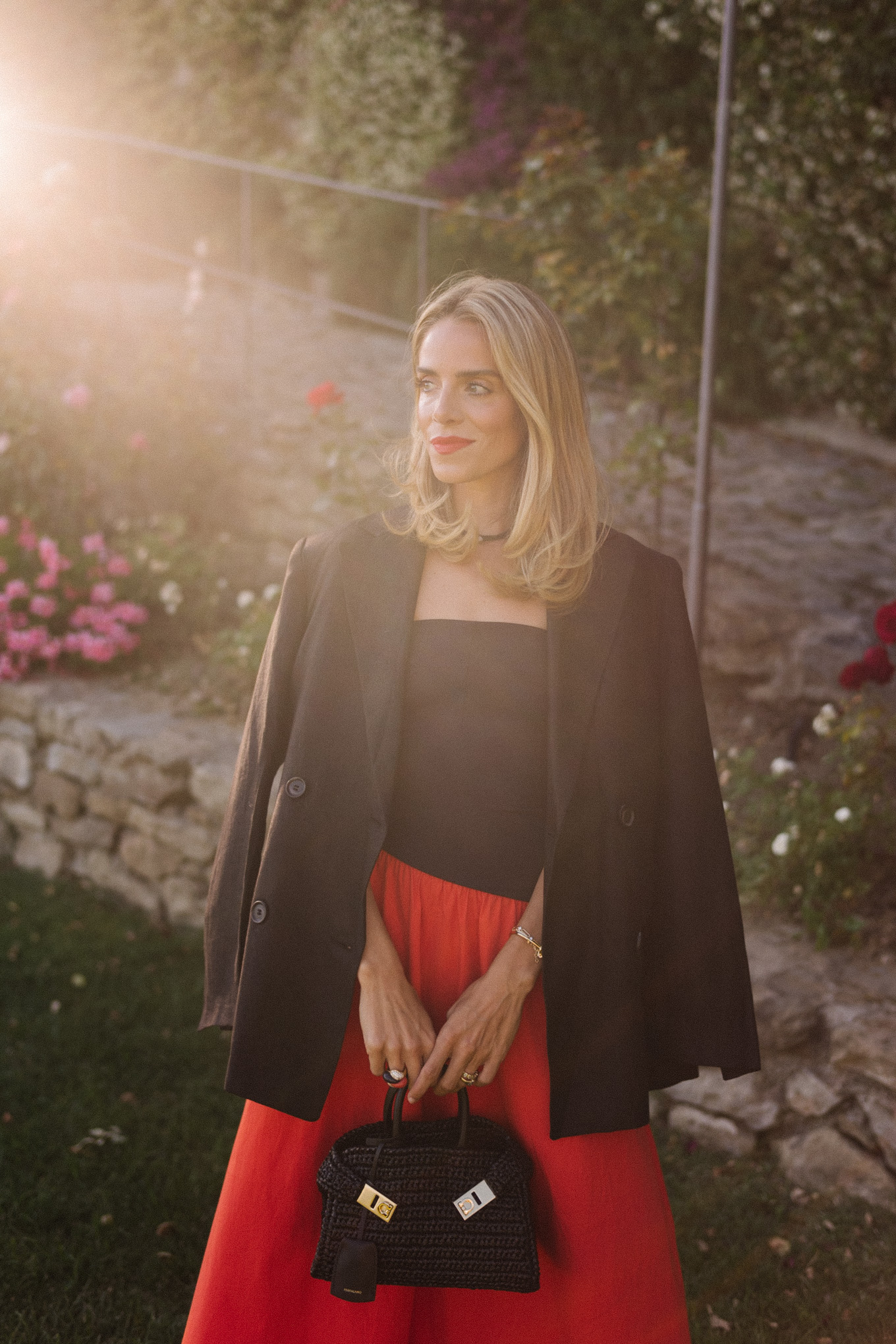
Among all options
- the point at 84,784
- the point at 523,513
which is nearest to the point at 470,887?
the point at 523,513

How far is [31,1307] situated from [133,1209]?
0.35m

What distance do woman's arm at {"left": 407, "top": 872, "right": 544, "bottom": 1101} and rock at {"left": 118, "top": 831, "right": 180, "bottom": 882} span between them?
2779 mm

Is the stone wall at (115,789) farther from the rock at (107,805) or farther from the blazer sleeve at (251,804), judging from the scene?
the blazer sleeve at (251,804)

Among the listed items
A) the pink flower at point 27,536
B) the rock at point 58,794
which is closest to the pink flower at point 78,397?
the pink flower at point 27,536

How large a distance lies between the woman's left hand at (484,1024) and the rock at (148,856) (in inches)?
109

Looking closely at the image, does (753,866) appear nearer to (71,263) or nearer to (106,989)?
(106,989)

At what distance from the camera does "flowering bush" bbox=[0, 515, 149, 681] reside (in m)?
4.70

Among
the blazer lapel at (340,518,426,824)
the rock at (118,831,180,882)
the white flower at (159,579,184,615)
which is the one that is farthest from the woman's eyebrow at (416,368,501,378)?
the white flower at (159,579,184,615)

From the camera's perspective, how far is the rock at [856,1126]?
265 cm

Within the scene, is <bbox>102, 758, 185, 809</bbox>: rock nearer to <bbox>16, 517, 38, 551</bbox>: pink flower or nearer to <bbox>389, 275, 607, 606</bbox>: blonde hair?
<bbox>16, 517, 38, 551</bbox>: pink flower

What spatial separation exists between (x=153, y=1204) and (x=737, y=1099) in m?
1.58

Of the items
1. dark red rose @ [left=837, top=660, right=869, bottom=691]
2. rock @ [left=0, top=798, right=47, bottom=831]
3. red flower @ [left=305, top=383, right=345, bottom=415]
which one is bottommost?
rock @ [left=0, top=798, right=47, bottom=831]

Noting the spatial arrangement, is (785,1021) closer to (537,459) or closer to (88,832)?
(537,459)

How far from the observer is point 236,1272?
63.2 inches
